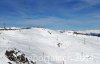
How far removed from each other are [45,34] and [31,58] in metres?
16.0

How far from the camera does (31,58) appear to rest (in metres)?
22.2

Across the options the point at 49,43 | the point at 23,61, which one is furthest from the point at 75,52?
the point at 23,61

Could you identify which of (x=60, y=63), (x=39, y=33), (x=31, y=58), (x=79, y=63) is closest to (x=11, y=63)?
(x=31, y=58)

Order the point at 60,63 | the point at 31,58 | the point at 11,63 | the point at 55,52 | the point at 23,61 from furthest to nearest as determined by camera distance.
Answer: the point at 55,52 → the point at 60,63 → the point at 31,58 → the point at 23,61 → the point at 11,63

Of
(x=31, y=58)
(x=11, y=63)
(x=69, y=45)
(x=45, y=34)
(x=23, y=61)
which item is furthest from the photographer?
(x=45, y=34)

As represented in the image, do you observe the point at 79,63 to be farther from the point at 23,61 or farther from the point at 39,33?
the point at 39,33

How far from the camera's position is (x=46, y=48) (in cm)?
2938

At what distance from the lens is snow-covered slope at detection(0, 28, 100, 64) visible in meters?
23.5

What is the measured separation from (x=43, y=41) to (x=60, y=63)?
28.1 ft

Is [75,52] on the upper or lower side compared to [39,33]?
lower

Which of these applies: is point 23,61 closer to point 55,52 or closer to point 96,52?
point 55,52

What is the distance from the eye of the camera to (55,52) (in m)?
29.4

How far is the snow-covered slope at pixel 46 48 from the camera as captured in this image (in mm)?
23516

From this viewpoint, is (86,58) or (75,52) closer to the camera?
(86,58)
